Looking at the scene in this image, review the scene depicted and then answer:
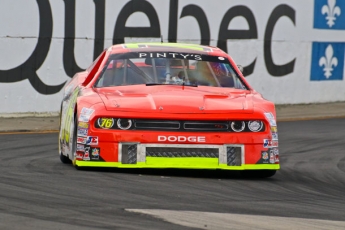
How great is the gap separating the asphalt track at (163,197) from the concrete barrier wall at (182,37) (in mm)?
6192

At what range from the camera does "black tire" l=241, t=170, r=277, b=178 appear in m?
9.98

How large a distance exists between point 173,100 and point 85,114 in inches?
33.5

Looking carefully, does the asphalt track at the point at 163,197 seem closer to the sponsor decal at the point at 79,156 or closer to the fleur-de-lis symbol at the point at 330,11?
the sponsor decal at the point at 79,156

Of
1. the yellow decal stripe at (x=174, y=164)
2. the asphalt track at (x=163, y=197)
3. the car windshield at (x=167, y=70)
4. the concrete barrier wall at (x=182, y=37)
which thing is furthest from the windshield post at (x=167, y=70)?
the concrete barrier wall at (x=182, y=37)

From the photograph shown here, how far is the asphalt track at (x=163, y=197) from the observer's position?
22.7 ft

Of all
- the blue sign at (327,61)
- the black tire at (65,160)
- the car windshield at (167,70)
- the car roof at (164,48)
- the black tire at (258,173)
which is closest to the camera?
the black tire at (258,173)

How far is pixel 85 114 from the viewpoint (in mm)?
9680

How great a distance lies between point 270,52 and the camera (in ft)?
73.0

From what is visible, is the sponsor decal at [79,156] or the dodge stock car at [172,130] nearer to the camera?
the dodge stock car at [172,130]

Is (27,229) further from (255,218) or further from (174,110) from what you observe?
(174,110)

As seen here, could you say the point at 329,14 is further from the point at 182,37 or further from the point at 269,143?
the point at 269,143

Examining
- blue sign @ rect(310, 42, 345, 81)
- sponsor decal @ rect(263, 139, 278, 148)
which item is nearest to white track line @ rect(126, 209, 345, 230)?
sponsor decal @ rect(263, 139, 278, 148)

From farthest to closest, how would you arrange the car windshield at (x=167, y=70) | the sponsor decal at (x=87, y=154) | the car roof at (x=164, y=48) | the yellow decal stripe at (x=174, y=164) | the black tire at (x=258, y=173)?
1. the car roof at (x=164, y=48)
2. the car windshield at (x=167, y=70)
3. the black tire at (x=258, y=173)
4. the sponsor decal at (x=87, y=154)
5. the yellow decal stripe at (x=174, y=164)

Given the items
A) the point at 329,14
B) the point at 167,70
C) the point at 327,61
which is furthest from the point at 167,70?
the point at 329,14
